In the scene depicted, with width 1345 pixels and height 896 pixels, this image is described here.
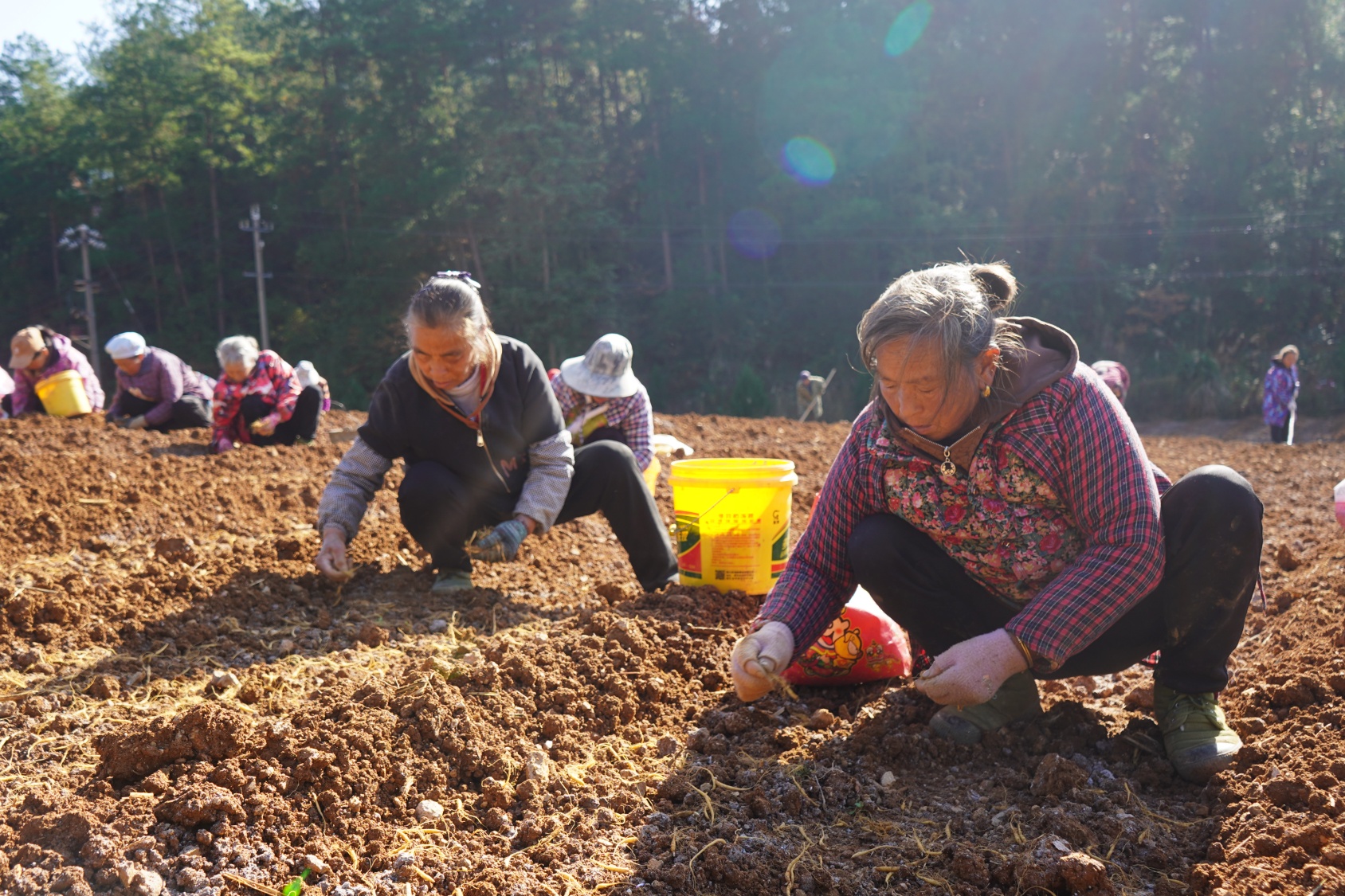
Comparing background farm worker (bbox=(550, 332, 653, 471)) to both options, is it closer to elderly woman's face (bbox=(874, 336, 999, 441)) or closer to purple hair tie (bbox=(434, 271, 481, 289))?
purple hair tie (bbox=(434, 271, 481, 289))

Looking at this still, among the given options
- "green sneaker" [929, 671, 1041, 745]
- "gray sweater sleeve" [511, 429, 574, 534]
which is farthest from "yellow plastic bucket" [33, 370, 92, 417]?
"green sneaker" [929, 671, 1041, 745]

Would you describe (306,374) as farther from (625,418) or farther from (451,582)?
(451,582)

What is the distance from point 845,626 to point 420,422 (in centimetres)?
164

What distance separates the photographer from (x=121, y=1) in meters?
36.5

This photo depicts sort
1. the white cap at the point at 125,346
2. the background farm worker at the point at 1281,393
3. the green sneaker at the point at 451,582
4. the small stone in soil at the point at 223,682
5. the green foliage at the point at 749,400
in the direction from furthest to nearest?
the green foliage at the point at 749,400, the background farm worker at the point at 1281,393, the white cap at the point at 125,346, the green sneaker at the point at 451,582, the small stone in soil at the point at 223,682

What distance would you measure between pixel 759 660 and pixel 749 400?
1764cm

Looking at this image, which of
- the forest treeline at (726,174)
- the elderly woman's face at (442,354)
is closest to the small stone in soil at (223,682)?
the elderly woman's face at (442,354)

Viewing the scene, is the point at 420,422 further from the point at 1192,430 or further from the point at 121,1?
the point at 121,1

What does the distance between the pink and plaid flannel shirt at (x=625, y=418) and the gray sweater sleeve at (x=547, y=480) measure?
989 mm

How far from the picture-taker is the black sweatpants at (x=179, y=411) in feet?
29.4

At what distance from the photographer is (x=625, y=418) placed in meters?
4.84

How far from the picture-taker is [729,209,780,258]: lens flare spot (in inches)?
1150

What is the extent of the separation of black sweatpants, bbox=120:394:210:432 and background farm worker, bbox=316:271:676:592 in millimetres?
5986

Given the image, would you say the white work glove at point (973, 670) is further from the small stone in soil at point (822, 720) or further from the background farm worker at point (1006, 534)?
the small stone in soil at point (822, 720)
